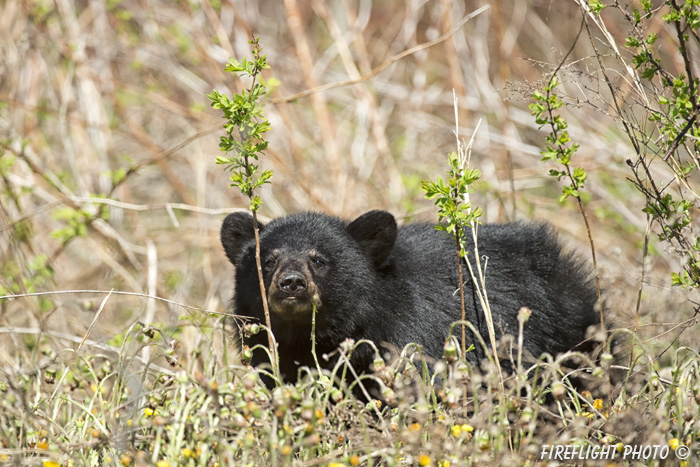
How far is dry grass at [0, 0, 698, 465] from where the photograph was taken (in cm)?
662

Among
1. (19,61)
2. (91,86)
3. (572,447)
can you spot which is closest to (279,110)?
(91,86)

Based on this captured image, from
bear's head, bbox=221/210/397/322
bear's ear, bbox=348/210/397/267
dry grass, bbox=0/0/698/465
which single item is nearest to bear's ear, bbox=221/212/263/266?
bear's head, bbox=221/210/397/322

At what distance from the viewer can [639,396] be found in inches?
151

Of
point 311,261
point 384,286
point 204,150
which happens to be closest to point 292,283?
point 311,261

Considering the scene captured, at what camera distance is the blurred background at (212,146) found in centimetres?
694

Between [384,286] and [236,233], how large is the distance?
3.52 feet

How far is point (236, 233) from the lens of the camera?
17.0 feet

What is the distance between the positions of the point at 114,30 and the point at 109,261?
3.52 m

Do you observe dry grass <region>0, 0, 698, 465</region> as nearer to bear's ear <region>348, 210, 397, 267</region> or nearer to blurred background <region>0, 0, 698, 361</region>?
blurred background <region>0, 0, 698, 361</region>

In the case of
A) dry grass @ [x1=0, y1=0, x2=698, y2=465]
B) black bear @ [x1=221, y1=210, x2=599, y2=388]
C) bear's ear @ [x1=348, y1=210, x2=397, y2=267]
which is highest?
dry grass @ [x1=0, y1=0, x2=698, y2=465]

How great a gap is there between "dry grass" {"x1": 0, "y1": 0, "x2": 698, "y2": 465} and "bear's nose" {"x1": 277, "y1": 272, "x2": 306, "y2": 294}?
1698 mm

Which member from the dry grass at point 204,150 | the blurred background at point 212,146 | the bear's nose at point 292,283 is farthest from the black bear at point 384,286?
the blurred background at point 212,146

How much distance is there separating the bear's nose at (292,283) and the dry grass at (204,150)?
1698mm

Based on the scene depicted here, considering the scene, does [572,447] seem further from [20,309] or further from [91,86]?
[91,86]
